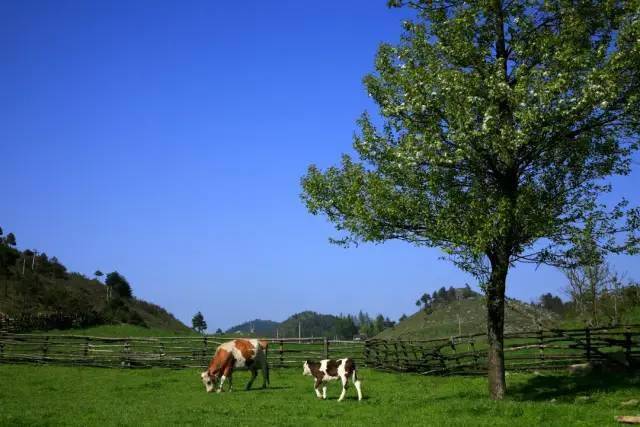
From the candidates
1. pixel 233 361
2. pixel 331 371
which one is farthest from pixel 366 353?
pixel 331 371

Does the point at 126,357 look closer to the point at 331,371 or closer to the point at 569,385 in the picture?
the point at 331,371

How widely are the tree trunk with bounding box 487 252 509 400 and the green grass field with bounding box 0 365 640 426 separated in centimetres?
57

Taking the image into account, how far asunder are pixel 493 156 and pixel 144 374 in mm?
21351

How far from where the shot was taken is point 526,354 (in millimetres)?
26469

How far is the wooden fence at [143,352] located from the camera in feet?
105

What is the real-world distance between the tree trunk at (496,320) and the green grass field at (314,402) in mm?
569

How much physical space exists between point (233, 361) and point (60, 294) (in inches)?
1657

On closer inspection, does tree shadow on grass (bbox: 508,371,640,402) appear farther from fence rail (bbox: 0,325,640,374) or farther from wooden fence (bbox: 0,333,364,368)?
wooden fence (bbox: 0,333,364,368)

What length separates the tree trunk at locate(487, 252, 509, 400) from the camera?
15305 millimetres

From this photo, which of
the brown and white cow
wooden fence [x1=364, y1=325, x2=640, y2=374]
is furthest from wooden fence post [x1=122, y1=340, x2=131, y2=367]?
the brown and white cow

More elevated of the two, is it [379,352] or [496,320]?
[496,320]

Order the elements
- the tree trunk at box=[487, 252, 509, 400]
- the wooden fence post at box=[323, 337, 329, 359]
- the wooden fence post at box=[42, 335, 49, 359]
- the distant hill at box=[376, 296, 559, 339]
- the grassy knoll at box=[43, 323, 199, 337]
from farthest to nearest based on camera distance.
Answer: the distant hill at box=[376, 296, 559, 339], the grassy knoll at box=[43, 323, 199, 337], the wooden fence post at box=[42, 335, 49, 359], the wooden fence post at box=[323, 337, 329, 359], the tree trunk at box=[487, 252, 509, 400]

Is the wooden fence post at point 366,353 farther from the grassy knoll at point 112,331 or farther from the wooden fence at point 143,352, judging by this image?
the grassy knoll at point 112,331

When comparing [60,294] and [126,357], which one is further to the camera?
[60,294]
